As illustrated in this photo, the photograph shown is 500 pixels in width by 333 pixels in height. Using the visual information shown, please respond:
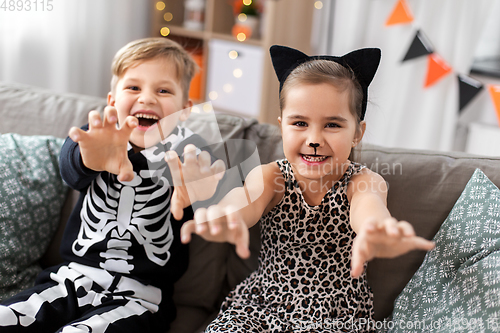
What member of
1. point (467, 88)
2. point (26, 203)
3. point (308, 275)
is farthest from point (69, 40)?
point (467, 88)

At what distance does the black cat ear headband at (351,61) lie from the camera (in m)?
0.99

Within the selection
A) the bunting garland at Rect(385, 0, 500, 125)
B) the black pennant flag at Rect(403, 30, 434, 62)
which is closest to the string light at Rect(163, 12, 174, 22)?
the bunting garland at Rect(385, 0, 500, 125)

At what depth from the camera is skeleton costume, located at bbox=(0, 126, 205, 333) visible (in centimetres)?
104

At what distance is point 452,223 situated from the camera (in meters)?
1.04

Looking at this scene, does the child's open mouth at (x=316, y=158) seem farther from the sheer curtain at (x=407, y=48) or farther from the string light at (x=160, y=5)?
the string light at (x=160, y=5)

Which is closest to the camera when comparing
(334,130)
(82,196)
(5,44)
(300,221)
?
(334,130)

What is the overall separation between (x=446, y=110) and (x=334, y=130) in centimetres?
175

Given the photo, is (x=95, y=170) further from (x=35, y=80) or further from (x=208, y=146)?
(x=35, y=80)

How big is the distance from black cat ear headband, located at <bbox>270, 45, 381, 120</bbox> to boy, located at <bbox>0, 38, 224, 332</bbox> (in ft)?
0.99

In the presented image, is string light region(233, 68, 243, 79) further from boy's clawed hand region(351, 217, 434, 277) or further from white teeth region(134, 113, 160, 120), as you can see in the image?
boy's clawed hand region(351, 217, 434, 277)

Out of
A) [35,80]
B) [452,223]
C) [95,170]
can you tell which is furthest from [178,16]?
[452,223]

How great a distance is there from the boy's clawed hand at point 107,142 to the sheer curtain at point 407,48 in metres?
1.58

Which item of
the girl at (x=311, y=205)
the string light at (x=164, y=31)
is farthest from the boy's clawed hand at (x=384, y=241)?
the string light at (x=164, y=31)

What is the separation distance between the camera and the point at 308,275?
1.07m
